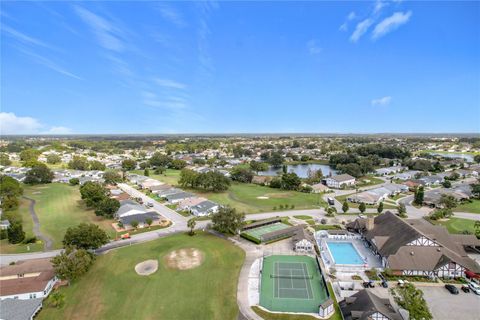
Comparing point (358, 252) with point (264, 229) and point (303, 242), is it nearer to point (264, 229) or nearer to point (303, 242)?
point (303, 242)

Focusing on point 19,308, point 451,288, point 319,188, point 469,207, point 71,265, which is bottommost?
point 319,188

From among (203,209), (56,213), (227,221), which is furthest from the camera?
(203,209)

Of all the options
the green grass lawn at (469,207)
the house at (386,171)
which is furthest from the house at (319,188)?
the house at (386,171)

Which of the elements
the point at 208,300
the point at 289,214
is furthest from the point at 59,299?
the point at 289,214

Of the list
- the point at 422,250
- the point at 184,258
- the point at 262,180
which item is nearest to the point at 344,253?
the point at 422,250

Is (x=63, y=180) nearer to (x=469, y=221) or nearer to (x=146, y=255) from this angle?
(x=146, y=255)

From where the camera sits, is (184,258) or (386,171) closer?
(184,258)

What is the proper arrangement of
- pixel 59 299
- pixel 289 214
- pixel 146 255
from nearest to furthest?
pixel 59 299
pixel 146 255
pixel 289 214
